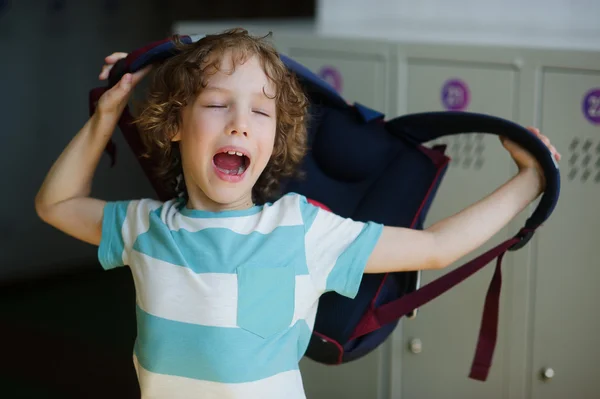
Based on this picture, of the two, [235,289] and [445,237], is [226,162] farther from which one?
[445,237]

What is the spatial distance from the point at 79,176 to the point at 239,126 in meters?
0.36

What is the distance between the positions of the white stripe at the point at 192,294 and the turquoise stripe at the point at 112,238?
0.07 metres

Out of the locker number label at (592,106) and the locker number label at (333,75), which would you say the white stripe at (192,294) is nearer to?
the locker number label at (592,106)

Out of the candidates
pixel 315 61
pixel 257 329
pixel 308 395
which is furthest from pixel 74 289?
pixel 257 329

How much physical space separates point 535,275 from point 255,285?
2.80ft

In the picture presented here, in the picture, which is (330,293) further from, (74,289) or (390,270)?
(74,289)

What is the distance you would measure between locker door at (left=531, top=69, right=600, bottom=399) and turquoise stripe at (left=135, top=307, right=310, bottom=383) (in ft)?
2.61

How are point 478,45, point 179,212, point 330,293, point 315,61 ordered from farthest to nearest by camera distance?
point 315,61
point 478,45
point 330,293
point 179,212

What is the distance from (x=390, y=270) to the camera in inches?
56.4

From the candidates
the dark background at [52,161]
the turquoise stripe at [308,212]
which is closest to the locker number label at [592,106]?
the turquoise stripe at [308,212]

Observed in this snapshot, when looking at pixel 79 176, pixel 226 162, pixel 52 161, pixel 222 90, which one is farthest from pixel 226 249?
pixel 52 161

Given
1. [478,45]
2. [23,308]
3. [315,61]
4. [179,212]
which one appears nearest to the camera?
[179,212]

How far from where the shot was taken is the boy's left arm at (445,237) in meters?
1.42

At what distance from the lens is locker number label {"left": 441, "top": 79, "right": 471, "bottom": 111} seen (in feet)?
6.54
